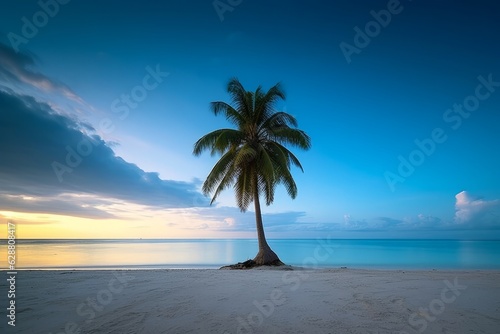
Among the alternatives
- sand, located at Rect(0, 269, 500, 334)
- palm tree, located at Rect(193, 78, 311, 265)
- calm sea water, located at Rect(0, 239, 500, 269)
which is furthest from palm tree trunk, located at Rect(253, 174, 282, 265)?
sand, located at Rect(0, 269, 500, 334)

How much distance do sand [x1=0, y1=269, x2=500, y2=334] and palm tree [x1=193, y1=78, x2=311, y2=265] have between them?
9398 millimetres

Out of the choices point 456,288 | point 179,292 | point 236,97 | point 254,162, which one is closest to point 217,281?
point 179,292

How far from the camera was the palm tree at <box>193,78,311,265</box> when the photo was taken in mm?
17219

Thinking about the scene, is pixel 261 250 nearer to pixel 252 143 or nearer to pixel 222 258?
pixel 252 143

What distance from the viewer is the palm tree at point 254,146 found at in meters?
17.2

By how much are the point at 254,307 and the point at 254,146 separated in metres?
12.6

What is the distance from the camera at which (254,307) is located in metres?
5.84

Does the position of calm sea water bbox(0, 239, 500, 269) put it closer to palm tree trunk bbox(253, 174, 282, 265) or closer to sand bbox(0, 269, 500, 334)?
palm tree trunk bbox(253, 174, 282, 265)

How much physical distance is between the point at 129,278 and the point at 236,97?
12927 millimetres

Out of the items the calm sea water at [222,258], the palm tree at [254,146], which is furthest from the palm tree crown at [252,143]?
the calm sea water at [222,258]

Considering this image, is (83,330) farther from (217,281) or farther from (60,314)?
(217,281)

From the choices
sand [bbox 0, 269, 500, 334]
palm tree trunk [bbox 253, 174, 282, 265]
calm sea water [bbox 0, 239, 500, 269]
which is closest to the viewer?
sand [bbox 0, 269, 500, 334]

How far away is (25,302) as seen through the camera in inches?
239

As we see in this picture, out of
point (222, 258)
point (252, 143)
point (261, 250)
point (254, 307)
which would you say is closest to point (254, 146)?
point (252, 143)
